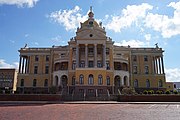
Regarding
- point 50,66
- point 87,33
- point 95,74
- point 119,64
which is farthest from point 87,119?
point 50,66

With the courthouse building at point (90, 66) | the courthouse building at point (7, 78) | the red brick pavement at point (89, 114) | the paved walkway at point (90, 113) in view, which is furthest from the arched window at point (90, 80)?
the courthouse building at point (7, 78)

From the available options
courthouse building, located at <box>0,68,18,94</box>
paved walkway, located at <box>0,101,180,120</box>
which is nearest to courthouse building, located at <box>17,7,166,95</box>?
courthouse building, located at <box>0,68,18,94</box>

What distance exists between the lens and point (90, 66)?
5016 centimetres

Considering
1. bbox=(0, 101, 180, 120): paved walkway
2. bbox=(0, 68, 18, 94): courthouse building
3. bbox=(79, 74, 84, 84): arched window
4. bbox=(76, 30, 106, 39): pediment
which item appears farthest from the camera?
bbox=(0, 68, 18, 94): courthouse building

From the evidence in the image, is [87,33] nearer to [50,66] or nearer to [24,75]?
[50,66]

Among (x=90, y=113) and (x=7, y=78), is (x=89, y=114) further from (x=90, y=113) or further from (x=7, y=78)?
(x=7, y=78)

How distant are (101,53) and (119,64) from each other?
7.31m

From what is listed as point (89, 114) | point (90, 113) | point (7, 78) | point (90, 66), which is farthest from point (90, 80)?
point (7, 78)

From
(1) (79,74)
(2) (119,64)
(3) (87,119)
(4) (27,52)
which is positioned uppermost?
(4) (27,52)

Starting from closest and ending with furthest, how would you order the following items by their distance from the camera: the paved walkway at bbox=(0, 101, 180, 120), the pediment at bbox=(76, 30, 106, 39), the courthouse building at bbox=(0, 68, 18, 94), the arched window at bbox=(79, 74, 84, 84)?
1. the paved walkway at bbox=(0, 101, 180, 120)
2. the arched window at bbox=(79, 74, 84, 84)
3. the pediment at bbox=(76, 30, 106, 39)
4. the courthouse building at bbox=(0, 68, 18, 94)

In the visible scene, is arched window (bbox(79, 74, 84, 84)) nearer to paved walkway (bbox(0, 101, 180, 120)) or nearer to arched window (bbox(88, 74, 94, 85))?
arched window (bbox(88, 74, 94, 85))

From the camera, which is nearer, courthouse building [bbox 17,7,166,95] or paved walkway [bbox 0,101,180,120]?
paved walkway [bbox 0,101,180,120]

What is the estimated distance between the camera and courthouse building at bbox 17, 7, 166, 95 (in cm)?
4703

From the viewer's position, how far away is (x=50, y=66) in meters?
59.4
